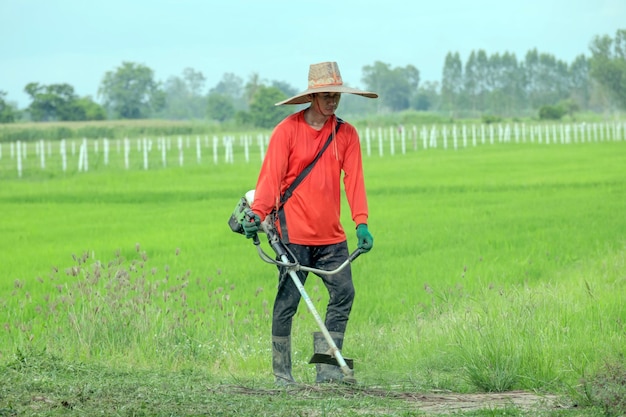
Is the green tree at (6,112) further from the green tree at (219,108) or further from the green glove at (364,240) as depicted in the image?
the green glove at (364,240)

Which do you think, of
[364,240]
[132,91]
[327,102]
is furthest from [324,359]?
[132,91]

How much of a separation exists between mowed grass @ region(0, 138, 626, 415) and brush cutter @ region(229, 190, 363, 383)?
1.29 feet

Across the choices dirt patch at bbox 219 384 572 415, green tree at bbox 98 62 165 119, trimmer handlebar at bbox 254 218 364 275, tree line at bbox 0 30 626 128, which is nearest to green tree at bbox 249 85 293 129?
tree line at bbox 0 30 626 128

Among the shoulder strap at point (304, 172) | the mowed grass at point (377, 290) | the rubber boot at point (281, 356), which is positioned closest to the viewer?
the shoulder strap at point (304, 172)

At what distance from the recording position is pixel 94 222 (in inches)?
689

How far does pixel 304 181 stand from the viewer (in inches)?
238

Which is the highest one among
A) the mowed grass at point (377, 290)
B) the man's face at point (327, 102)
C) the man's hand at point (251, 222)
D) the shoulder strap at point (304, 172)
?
the man's face at point (327, 102)

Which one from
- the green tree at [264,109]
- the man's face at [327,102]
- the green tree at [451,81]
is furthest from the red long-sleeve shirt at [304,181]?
the green tree at [451,81]

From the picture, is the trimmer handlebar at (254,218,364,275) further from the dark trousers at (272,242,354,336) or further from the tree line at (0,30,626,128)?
the tree line at (0,30,626,128)

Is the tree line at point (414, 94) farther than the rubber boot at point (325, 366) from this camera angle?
Yes

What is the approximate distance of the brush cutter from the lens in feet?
19.0

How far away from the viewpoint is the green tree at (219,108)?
122 m

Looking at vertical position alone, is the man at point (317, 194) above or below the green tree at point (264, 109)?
below

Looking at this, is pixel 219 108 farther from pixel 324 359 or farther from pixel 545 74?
pixel 324 359
